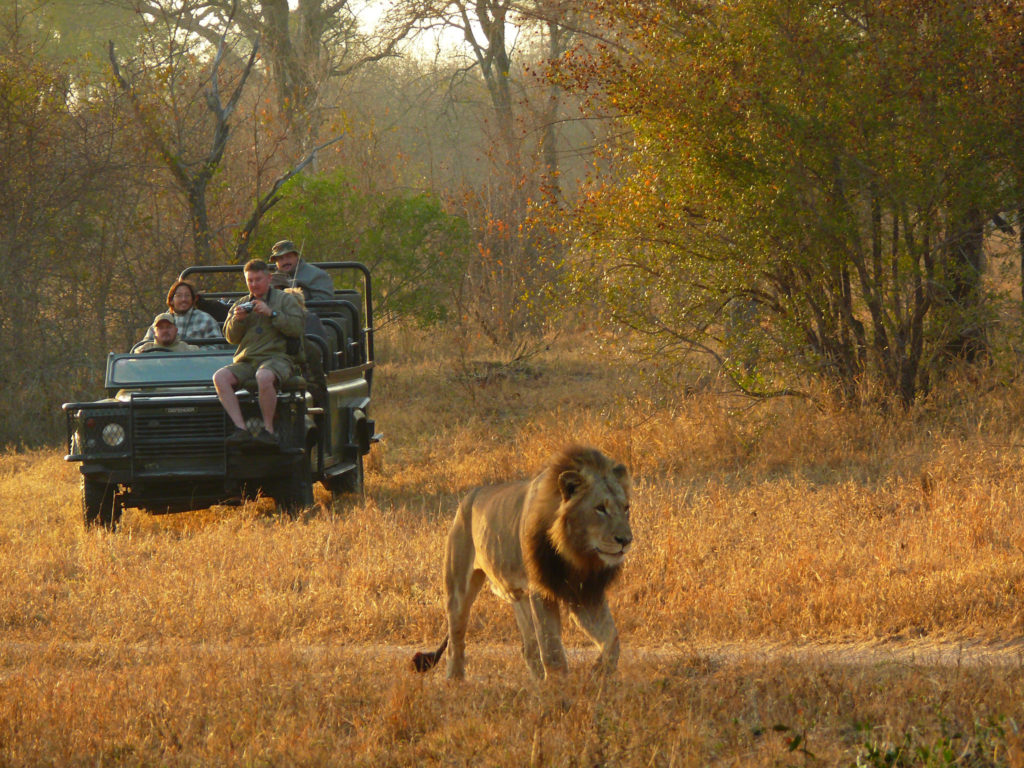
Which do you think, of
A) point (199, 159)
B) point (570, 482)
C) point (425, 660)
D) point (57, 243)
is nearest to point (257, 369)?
point (425, 660)

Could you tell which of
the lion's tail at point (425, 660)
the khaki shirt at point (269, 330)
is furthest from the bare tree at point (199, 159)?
the lion's tail at point (425, 660)

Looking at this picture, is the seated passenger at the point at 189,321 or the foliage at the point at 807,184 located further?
the seated passenger at the point at 189,321

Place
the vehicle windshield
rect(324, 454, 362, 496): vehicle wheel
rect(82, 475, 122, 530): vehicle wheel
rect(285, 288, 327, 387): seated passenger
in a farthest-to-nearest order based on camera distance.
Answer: rect(324, 454, 362, 496): vehicle wheel < the vehicle windshield < rect(285, 288, 327, 387): seated passenger < rect(82, 475, 122, 530): vehicle wheel

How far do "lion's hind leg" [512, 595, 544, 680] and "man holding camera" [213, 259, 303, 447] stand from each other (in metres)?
4.55

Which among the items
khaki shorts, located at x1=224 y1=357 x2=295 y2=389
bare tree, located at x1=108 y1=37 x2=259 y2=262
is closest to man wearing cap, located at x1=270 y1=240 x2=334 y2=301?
khaki shorts, located at x1=224 y1=357 x2=295 y2=389

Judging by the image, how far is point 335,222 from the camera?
20844 millimetres

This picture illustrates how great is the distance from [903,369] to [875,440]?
99 cm

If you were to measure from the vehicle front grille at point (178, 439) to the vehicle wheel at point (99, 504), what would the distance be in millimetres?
453

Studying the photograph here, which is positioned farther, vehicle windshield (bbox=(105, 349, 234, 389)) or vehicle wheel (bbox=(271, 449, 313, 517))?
vehicle windshield (bbox=(105, 349, 234, 389))

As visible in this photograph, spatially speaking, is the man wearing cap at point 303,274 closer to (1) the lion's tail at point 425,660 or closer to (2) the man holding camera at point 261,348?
(2) the man holding camera at point 261,348

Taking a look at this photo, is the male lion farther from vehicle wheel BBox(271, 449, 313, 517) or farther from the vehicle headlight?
the vehicle headlight

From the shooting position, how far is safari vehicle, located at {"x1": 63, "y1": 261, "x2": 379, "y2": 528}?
974 cm

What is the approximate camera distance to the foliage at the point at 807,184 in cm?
1116

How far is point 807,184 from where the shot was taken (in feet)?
37.7
